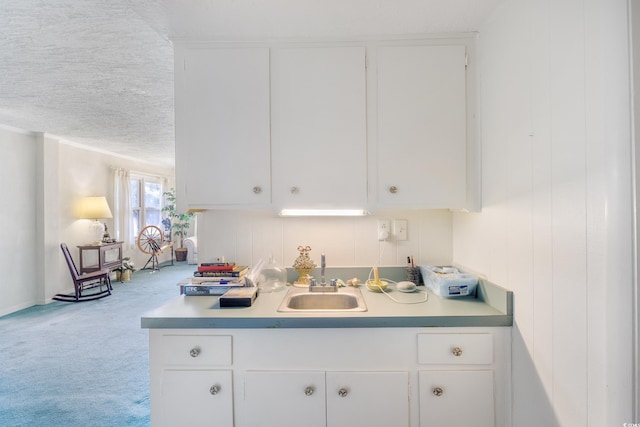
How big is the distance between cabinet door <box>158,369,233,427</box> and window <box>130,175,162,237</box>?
241 inches

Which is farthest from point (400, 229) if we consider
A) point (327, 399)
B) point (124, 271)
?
point (124, 271)

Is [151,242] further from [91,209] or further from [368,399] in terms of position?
[368,399]

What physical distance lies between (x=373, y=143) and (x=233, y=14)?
0.90 metres

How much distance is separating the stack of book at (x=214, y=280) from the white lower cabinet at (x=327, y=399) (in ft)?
1.63

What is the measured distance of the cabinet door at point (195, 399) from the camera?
4.22ft

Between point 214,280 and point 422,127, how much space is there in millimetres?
1381

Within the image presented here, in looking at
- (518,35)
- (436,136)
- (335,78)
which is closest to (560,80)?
(518,35)

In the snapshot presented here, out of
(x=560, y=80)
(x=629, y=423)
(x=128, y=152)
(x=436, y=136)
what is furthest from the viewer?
(x=128, y=152)

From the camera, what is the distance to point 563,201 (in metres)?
0.99

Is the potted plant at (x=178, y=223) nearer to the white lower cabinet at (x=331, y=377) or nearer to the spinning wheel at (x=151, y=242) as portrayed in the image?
the spinning wheel at (x=151, y=242)

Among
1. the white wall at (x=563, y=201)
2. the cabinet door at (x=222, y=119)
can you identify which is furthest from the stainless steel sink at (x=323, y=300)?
the white wall at (x=563, y=201)

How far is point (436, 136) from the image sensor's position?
1.55 m

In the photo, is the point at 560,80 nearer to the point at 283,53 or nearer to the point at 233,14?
the point at 283,53

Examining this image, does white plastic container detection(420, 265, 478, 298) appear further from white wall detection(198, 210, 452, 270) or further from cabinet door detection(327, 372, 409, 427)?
cabinet door detection(327, 372, 409, 427)
